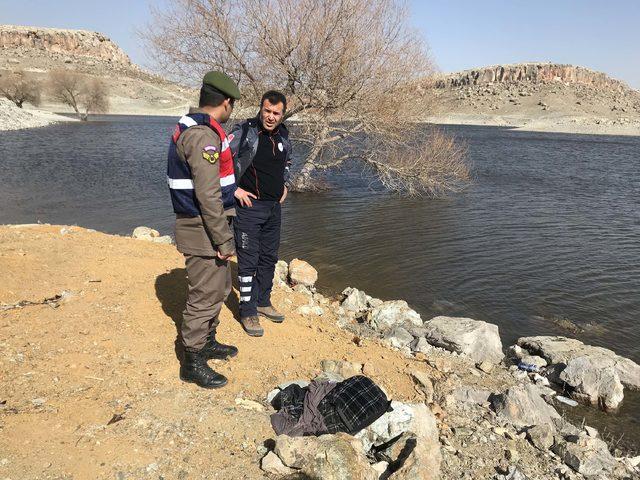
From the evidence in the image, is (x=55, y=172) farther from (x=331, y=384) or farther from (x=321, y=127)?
(x=331, y=384)

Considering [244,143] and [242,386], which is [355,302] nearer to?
[242,386]

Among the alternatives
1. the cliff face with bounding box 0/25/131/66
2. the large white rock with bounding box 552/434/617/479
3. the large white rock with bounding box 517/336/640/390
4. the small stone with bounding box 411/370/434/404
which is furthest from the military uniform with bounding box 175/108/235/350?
the cliff face with bounding box 0/25/131/66

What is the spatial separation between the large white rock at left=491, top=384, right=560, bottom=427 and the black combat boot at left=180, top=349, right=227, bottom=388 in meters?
3.07

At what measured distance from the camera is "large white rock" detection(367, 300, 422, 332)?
7.27m

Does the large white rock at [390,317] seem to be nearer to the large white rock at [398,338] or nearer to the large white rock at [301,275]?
the large white rock at [398,338]

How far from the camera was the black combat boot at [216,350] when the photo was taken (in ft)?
14.2

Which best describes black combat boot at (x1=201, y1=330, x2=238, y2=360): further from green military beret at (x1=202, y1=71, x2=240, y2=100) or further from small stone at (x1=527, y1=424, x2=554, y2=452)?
small stone at (x1=527, y1=424, x2=554, y2=452)

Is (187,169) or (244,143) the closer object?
(187,169)

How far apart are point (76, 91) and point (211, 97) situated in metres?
69.4

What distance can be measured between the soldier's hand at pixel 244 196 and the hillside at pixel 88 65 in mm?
16400

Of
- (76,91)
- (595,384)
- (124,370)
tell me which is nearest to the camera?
(124,370)

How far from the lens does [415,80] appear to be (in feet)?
A: 60.6

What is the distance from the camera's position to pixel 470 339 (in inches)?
266

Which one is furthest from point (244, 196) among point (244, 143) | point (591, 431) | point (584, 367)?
point (584, 367)
